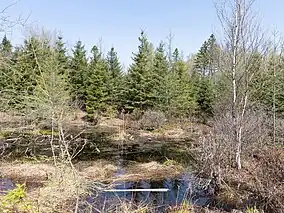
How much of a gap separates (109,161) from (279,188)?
9.28 m

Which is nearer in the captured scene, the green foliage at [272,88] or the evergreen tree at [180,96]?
the green foliage at [272,88]

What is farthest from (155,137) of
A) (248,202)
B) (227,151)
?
(248,202)

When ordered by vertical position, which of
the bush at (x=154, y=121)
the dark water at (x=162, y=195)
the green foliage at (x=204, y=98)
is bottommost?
the dark water at (x=162, y=195)

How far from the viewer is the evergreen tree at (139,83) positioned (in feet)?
99.3

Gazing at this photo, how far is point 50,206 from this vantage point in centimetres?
820

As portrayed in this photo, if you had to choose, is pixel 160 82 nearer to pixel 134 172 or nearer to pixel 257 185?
pixel 134 172

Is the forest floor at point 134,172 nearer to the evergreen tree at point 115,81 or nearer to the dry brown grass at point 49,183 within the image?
the dry brown grass at point 49,183

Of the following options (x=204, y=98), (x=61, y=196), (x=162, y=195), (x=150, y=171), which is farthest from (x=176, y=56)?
(x=61, y=196)

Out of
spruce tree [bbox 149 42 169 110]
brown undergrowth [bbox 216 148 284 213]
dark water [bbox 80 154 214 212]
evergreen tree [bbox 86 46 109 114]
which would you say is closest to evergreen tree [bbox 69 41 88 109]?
evergreen tree [bbox 86 46 109 114]

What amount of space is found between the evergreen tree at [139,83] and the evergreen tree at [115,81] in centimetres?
122

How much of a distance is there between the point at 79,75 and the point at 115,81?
13.1 feet

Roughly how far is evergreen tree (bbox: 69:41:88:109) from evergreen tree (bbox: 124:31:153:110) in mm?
4966

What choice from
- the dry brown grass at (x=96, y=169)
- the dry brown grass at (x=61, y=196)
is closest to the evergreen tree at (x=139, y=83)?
the dry brown grass at (x=96, y=169)

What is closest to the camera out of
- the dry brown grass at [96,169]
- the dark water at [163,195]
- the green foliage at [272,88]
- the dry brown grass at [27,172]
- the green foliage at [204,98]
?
the dark water at [163,195]
